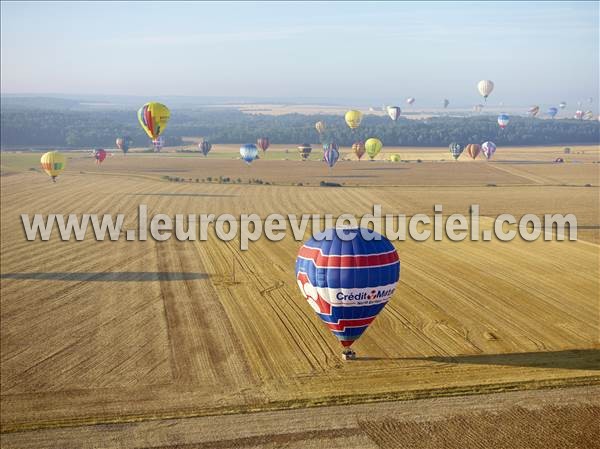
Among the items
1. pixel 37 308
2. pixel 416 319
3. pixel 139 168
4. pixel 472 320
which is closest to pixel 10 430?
pixel 37 308

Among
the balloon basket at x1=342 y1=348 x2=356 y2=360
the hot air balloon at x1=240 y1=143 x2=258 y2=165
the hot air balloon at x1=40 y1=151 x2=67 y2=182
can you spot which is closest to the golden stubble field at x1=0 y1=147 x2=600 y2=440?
the balloon basket at x1=342 y1=348 x2=356 y2=360

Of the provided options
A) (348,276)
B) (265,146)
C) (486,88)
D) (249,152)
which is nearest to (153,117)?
(249,152)

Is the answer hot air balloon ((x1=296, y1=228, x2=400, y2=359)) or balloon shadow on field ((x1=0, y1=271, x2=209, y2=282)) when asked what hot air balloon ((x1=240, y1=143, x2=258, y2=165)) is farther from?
hot air balloon ((x1=296, y1=228, x2=400, y2=359))

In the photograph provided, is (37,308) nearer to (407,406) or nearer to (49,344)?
(49,344)

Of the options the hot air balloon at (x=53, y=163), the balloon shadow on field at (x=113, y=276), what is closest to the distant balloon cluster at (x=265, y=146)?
the hot air balloon at (x=53, y=163)

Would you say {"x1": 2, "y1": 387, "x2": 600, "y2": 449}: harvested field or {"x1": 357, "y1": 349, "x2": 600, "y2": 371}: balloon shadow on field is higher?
{"x1": 357, "y1": 349, "x2": 600, "y2": 371}: balloon shadow on field

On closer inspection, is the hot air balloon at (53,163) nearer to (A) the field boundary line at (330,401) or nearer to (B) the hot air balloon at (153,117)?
(B) the hot air balloon at (153,117)
